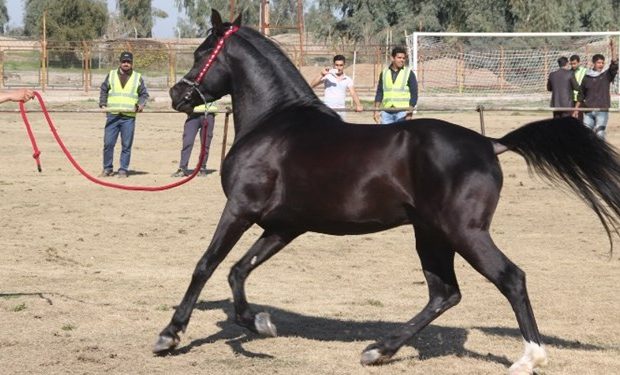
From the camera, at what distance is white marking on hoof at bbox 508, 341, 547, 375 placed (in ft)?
18.8

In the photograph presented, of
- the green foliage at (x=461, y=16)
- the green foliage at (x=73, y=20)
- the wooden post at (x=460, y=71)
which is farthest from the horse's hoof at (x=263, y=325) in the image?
the green foliage at (x=73, y=20)

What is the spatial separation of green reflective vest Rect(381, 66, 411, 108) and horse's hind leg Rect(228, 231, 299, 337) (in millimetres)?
9370

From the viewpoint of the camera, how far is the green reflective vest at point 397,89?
15695 millimetres

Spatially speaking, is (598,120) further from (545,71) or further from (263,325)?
(545,71)

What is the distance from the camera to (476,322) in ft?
24.2

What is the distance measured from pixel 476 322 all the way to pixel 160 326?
2.25m

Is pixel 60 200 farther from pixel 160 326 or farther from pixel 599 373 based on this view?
pixel 599 373

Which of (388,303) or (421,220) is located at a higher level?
(421,220)

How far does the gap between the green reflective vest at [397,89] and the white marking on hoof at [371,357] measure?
9852mm

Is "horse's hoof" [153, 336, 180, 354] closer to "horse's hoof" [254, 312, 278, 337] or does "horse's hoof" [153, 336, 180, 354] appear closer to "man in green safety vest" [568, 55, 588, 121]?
"horse's hoof" [254, 312, 278, 337]

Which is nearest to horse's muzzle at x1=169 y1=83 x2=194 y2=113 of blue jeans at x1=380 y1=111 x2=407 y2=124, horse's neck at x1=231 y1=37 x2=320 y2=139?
horse's neck at x1=231 y1=37 x2=320 y2=139

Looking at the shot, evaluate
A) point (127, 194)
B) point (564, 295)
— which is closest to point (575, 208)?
point (564, 295)

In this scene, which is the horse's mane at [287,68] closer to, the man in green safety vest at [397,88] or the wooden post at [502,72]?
the man in green safety vest at [397,88]

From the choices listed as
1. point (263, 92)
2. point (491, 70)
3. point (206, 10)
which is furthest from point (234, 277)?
point (206, 10)
